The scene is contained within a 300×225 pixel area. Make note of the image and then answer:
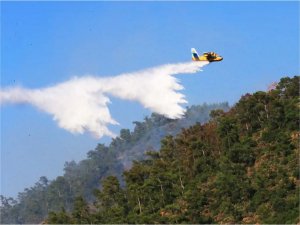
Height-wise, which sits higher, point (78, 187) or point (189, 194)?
point (78, 187)

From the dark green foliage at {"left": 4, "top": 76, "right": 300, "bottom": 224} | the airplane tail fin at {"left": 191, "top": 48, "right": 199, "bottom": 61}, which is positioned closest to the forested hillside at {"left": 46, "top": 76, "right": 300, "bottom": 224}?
the dark green foliage at {"left": 4, "top": 76, "right": 300, "bottom": 224}

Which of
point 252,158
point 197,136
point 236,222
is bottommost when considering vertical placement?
point 236,222

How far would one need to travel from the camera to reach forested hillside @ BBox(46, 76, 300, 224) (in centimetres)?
4884

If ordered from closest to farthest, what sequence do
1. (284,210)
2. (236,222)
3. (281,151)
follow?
(284,210), (236,222), (281,151)

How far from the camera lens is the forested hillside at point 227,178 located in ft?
160

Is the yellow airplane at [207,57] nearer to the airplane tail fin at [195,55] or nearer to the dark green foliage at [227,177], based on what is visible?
the airplane tail fin at [195,55]

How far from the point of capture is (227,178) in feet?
168

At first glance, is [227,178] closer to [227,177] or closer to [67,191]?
[227,177]

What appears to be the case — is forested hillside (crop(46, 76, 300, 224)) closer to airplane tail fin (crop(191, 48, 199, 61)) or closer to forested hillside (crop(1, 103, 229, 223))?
airplane tail fin (crop(191, 48, 199, 61))

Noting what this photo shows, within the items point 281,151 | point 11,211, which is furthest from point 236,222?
point 11,211

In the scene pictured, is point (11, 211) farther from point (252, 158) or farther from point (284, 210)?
point (284, 210)

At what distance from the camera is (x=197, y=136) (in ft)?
228

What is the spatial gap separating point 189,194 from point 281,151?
38.2 ft

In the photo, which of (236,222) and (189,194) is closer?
(236,222)
